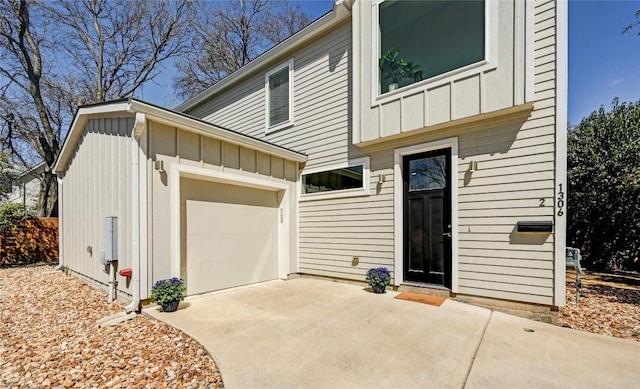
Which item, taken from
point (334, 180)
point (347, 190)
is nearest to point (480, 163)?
point (347, 190)

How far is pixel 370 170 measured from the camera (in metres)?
5.64

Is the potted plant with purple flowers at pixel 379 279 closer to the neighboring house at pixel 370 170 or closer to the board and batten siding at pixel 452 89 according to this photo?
the neighboring house at pixel 370 170

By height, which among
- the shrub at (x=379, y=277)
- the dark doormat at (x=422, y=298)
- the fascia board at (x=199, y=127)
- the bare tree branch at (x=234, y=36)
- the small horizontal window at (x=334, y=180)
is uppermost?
the bare tree branch at (x=234, y=36)

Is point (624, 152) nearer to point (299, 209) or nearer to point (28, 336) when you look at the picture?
point (299, 209)

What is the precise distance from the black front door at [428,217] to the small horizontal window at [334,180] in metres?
0.96

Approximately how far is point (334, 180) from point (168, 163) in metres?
3.17

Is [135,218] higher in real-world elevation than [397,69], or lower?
lower

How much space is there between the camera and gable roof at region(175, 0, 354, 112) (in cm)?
600

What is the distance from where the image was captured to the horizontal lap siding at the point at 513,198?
3938mm

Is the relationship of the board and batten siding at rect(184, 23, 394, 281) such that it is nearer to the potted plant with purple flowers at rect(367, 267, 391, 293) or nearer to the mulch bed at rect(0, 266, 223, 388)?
the potted plant with purple flowers at rect(367, 267, 391, 293)

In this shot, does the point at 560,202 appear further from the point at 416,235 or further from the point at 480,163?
the point at 416,235

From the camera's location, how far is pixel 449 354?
2844mm

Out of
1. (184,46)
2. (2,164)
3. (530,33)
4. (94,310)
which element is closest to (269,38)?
(184,46)

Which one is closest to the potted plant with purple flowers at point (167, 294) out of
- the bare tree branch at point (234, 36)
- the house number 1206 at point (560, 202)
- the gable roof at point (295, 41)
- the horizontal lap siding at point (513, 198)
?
the horizontal lap siding at point (513, 198)
